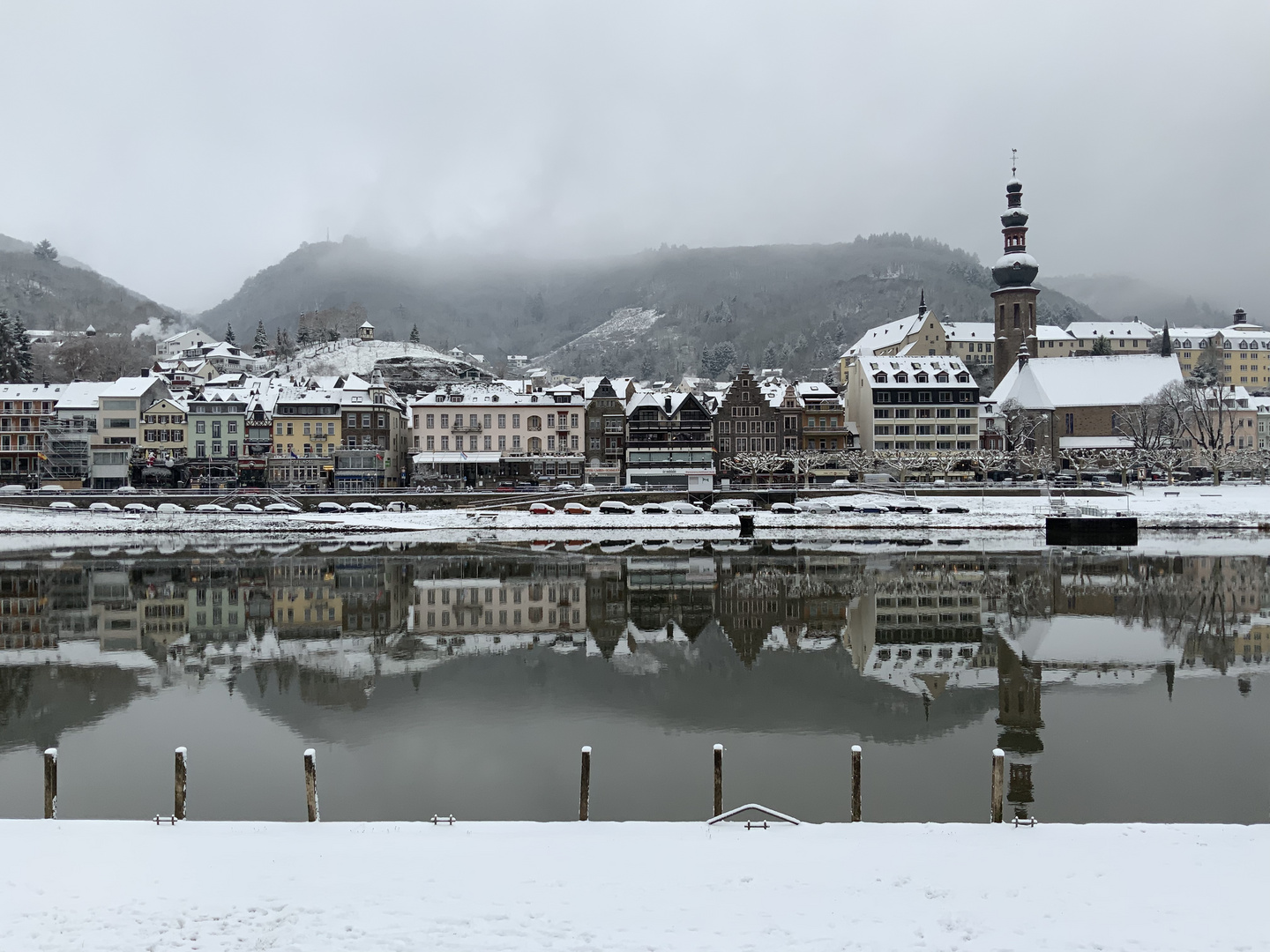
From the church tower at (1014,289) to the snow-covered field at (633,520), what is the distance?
52050mm

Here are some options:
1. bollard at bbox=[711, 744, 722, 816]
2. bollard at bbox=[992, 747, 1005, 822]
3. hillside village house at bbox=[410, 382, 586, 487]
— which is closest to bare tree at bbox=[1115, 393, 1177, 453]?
hillside village house at bbox=[410, 382, 586, 487]

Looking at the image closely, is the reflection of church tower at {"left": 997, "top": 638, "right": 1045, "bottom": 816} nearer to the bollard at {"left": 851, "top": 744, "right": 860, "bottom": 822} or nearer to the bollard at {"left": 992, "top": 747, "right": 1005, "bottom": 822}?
the bollard at {"left": 992, "top": 747, "right": 1005, "bottom": 822}

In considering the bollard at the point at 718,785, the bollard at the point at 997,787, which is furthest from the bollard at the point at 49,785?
the bollard at the point at 997,787

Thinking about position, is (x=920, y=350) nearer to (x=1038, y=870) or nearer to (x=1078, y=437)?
(x=1078, y=437)

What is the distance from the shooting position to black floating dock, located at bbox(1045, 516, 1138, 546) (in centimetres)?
5419

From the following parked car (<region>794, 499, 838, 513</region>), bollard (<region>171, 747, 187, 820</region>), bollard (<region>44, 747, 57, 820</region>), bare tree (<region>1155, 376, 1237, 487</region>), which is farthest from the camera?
bare tree (<region>1155, 376, 1237, 487</region>)

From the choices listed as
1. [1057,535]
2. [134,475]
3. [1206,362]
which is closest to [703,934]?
[1057,535]

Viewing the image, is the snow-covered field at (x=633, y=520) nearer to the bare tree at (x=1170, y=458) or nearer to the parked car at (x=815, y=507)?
the parked car at (x=815, y=507)

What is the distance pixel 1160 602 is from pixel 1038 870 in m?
29.1

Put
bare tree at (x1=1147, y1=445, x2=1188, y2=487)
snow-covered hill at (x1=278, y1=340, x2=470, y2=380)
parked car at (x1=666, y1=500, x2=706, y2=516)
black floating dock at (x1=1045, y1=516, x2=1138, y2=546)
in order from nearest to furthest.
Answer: black floating dock at (x1=1045, y1=516, x2=1138, y2=546), parked car at (x1=666, y1=500, x2=706, y2=516), bare tree at (x1=1147, y1=445, x2=1188, y2=487), snow-covered hill at (x1=278, y1=340, x2=470, y2=380)

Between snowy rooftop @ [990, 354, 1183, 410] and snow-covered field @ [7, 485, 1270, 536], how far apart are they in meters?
33.2

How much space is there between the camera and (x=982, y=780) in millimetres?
15398

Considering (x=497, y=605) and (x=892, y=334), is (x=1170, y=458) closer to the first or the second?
(x=892, y=334)

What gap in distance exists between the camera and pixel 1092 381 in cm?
9881
